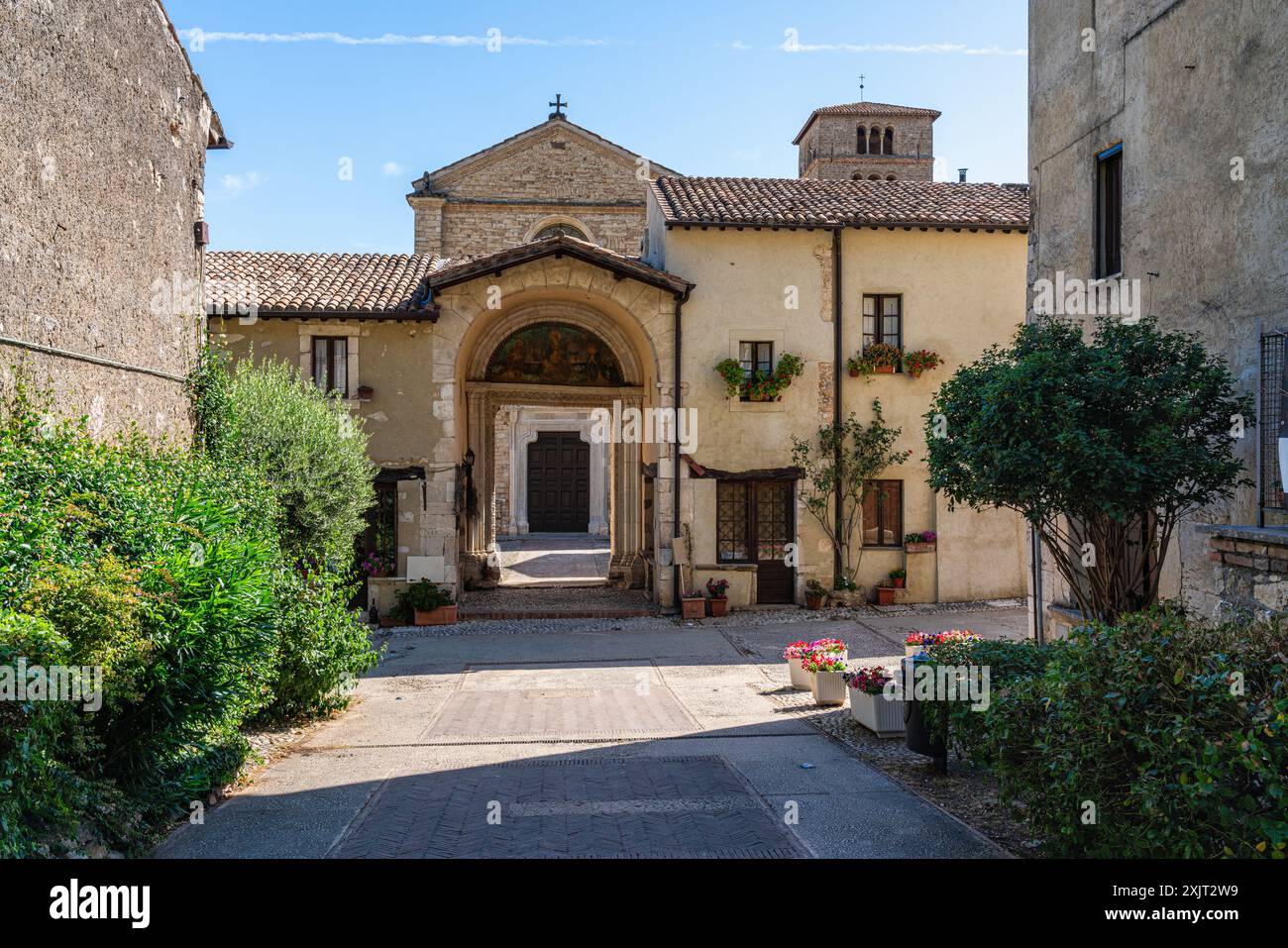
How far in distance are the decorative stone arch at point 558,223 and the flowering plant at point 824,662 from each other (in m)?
18.6

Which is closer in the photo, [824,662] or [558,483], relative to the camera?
[824,662]

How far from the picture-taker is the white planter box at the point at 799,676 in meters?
12.3

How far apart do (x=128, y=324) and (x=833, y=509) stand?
1275cm

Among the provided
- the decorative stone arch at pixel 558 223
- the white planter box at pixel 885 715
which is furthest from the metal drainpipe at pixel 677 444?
the decorative stone arch at pixel 558 223

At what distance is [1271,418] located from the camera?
25.8 ft

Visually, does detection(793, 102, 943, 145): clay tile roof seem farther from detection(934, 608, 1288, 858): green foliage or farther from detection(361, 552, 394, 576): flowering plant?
detection(934, 608, 1288, 858): green foliage

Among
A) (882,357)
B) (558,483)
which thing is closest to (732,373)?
(882,357)

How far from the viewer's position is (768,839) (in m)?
6.77

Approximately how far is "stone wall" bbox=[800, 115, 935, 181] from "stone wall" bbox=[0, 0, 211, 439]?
3089cm

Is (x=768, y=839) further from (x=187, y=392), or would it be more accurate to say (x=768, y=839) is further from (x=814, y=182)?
(x=814, y=182)

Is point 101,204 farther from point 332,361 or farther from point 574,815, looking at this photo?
point 332,361

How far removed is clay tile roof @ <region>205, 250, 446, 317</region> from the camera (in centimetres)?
1709

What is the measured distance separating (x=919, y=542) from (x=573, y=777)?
12021 mm

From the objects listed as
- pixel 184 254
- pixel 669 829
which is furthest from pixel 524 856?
pixel 184 254
